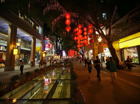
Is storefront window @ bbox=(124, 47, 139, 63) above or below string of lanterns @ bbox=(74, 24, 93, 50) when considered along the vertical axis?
below

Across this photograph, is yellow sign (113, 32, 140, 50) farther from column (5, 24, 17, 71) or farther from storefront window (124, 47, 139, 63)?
column (5, 24, 17, 71)

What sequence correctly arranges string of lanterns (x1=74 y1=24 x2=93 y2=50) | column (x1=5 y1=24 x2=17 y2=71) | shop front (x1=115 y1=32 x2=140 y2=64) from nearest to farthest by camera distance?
shop front (x1=115 y1=32 x2=140 y2=64), string of lanterns (x1=74 y1=24 x2=93 y2=50), column (x1=5 y1=24 x2=17 y2=71)

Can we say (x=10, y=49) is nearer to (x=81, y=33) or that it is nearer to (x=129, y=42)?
(x=81, y=33)

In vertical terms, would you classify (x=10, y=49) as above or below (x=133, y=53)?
above

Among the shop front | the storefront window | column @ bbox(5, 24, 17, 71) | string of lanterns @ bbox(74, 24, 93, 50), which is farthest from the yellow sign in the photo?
column @ bbox(5, 24, 17, 71)

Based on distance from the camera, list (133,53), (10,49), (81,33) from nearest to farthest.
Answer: (133,53) → (10,49) → (81,33)

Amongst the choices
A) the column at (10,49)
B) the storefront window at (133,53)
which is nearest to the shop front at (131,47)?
the storefront window at (133,53)

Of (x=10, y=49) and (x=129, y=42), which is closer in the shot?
(x=10, y=49)

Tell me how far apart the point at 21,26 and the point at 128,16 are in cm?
1664

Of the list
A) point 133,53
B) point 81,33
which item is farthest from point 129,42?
point 81,33

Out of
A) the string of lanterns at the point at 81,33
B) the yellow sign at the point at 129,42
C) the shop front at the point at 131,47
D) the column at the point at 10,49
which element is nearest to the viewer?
the yellow sign at the point at 129,42

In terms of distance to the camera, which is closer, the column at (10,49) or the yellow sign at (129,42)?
the yellow sign at (129,42)

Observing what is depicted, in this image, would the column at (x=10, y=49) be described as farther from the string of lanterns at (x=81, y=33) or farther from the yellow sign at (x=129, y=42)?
the yellow sign at (x=129, y=42)

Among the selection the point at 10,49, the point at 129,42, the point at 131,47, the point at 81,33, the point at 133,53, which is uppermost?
the point at 81,33
